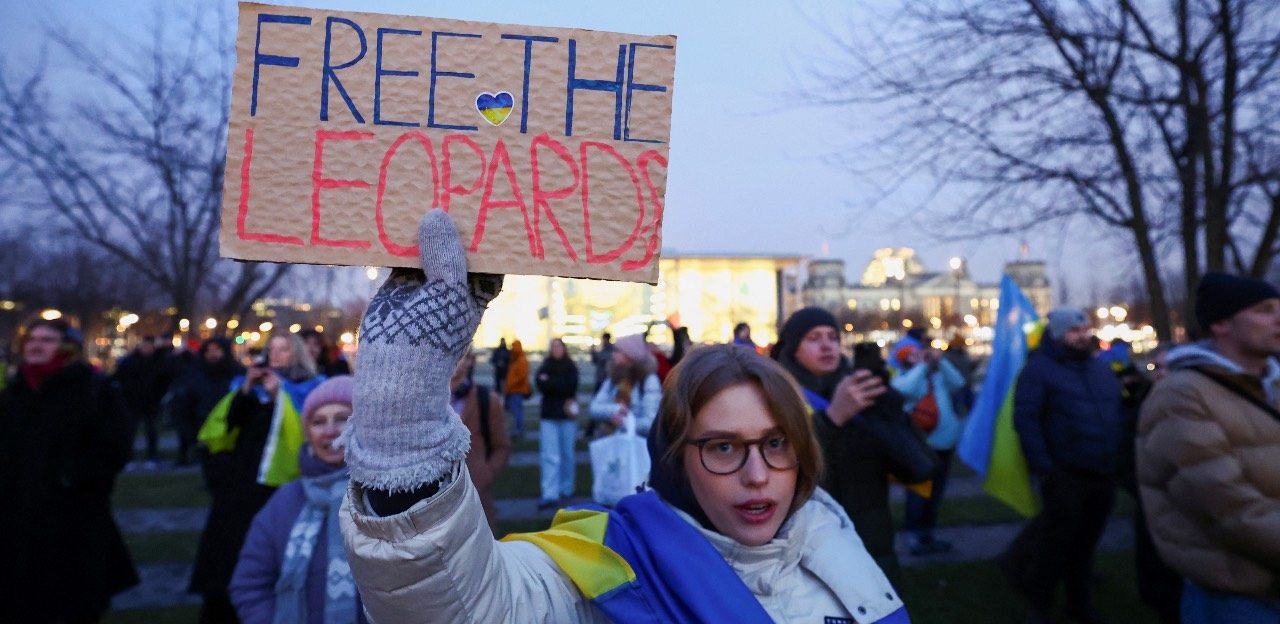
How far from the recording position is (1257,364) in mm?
3459

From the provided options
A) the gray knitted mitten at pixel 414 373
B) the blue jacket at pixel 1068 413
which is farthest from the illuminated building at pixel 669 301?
the gray knitted mitten at pixel 414 373

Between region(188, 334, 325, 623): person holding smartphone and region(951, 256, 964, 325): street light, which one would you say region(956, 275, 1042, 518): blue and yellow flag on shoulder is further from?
region(188, 334, 325, 623): person holding smartphone

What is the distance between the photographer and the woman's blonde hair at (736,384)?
6.44 feet

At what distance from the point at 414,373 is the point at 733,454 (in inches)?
32.9

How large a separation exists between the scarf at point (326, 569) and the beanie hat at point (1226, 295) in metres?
3.51

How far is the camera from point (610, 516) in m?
1.85

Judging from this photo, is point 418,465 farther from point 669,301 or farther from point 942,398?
point 669,301

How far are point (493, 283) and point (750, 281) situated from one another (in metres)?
65.3

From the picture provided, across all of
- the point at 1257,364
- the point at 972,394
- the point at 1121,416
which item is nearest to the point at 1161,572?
the point at 1121,416

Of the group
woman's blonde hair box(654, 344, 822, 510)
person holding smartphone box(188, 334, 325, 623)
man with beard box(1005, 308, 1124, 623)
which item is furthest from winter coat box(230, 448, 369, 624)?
man with beard box(1005, 308, 1124, 623)

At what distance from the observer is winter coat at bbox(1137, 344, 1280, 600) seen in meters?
3.01

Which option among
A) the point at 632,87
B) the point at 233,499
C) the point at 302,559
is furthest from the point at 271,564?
the point at 632,87

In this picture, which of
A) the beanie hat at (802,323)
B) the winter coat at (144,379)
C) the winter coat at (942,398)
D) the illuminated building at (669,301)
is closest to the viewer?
the beanie hat at (802,323)

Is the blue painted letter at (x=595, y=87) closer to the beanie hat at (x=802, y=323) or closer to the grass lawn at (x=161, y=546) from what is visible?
the beanie hat at (x=802, y=323)
